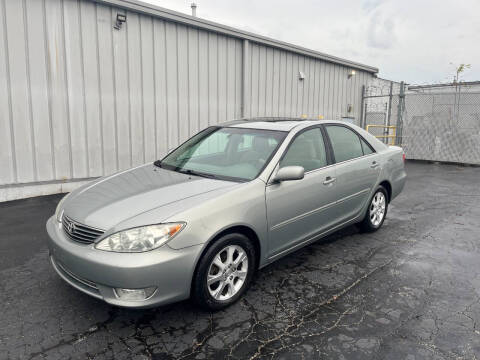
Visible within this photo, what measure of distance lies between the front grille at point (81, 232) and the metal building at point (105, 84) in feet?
13.8

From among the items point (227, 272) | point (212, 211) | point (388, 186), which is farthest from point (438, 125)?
point (212, 211)

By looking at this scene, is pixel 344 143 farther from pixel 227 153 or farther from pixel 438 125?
pixel 438 125

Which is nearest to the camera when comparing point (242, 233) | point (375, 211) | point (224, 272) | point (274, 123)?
point (224, 272)

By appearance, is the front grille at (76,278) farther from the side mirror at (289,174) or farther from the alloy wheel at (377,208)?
the alloy wheel at (377,208)

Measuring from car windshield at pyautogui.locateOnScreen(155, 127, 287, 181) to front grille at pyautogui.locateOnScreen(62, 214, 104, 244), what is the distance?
112 centimetres

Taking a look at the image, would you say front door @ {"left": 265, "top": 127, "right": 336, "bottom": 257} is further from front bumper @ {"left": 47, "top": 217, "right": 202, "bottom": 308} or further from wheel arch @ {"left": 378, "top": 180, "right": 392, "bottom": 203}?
wheel arch @ {"left": 378, "top": 180, "right": 392, "bottom": 203}

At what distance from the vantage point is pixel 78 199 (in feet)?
10.1

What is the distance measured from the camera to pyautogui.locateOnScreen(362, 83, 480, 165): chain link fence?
11.5 m

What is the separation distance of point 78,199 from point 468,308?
3.35 metres

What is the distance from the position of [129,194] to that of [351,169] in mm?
2442

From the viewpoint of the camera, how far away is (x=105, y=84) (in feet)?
22.5

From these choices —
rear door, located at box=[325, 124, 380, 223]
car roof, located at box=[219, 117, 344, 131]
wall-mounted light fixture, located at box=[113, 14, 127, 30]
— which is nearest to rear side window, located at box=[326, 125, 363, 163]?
rear door, located at box=[325, 124, 380, 223]

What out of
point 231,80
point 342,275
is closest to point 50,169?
point 231,80

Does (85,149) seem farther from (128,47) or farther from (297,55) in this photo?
(297,55)
